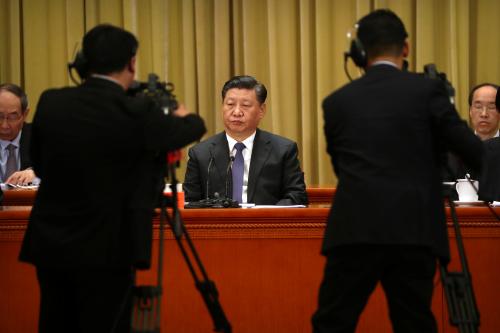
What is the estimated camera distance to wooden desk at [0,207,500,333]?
341cm

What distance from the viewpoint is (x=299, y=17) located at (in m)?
5.99

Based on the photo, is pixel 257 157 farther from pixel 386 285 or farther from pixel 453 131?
pixel 453 131

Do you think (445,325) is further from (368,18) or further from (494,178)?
(368,18)

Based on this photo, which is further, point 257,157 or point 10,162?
point 10,162

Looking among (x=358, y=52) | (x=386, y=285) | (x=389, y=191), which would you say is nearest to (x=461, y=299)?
(x=386, y=285)

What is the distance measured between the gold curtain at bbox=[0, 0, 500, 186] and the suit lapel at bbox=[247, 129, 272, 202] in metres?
1.65

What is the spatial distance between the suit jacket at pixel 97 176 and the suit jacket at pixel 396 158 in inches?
22.0

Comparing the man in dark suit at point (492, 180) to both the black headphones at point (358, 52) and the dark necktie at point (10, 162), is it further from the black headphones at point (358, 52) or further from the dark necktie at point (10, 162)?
the dark necktie at point (10, 162)

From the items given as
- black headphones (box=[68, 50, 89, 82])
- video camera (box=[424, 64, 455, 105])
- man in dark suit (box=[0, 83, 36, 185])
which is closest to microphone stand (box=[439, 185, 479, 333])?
video camera (box=[424, 64, 455, 105])

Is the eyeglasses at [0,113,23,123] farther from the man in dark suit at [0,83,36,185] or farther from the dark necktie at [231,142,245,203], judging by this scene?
the dark necktie at [231,142,245,203]

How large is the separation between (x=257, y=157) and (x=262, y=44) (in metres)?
1.96

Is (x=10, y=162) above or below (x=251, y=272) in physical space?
above

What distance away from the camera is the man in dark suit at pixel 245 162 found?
13.9 ft

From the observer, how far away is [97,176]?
8.00 ft
